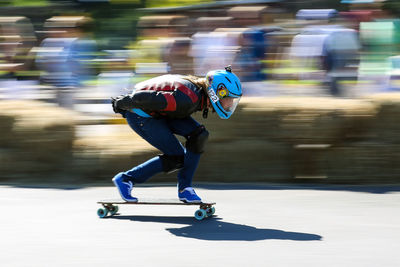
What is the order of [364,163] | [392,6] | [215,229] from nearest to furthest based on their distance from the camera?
[215,229] < [364,163] < [392,6]

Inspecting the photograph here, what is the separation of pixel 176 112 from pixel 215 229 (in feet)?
3.43

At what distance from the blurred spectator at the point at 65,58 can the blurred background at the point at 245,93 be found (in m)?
0.02

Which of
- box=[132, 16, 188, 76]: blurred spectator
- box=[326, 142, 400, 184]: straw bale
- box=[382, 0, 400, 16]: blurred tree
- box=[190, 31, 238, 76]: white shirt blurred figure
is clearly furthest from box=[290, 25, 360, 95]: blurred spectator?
box=[132, 16, 188, 76]: blurred spectator

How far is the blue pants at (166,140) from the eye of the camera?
6.31 metres

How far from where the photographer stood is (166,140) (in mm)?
6309

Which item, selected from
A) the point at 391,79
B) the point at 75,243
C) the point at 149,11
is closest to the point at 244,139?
the point at 391,79

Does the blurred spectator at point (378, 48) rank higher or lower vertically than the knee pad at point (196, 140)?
higher

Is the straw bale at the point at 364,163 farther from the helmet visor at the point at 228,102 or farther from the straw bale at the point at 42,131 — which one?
the straw bale at the point at 42,131

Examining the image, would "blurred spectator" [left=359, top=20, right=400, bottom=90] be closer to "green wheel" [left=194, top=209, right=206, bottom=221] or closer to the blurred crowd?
the blurred crowd

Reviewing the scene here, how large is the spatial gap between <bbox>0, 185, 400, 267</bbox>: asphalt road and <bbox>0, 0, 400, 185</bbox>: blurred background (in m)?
0.38

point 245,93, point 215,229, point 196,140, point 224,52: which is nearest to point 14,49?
point 224,52

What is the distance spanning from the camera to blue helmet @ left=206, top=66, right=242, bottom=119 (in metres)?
6.04

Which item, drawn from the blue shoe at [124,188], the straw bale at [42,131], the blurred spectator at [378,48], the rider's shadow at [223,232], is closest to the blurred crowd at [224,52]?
the blurred spectator at [378,48]

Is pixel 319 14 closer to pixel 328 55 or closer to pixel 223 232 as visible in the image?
pixel 328 55
